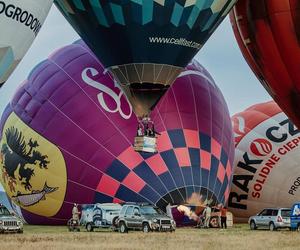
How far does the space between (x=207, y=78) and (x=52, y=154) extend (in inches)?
222

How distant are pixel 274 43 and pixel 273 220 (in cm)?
590

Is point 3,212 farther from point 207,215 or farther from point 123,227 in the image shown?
point 207,215

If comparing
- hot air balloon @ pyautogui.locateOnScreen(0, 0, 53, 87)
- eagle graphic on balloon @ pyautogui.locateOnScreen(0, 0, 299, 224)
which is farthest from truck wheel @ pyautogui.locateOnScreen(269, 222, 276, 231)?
hot air balloon @ pyautogui.locateOnScreen(0, 0, 53, 87)

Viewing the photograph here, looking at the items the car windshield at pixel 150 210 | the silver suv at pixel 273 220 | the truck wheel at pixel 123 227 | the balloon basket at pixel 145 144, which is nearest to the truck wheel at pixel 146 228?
the car windshield at pixel 150 210

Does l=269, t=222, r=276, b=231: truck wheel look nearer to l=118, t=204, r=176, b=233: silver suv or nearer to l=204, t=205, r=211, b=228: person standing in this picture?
l=204, t=205, r=211, b=228: person standing

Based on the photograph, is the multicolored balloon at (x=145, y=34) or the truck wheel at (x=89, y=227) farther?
the truck wheel at (x=89, y=227)

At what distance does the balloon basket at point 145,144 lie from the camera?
728 inches

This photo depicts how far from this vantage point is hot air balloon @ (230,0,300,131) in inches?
689

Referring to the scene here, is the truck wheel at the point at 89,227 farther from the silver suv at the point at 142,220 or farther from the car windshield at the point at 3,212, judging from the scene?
the car windshield at the point at 3,212

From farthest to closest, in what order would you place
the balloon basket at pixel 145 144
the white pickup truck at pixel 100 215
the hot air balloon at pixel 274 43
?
the white pickup truck at pixel 100 215 → the balloon basket at pixel 145 144 → the hot air balloon at pixel 274 43

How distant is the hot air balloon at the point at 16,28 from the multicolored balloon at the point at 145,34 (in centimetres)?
265

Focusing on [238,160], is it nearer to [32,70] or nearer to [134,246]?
[32,70]

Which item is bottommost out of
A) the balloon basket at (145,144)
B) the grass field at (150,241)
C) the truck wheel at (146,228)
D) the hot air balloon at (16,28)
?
the grass field at (150,241)

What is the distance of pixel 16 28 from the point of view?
14.5m
